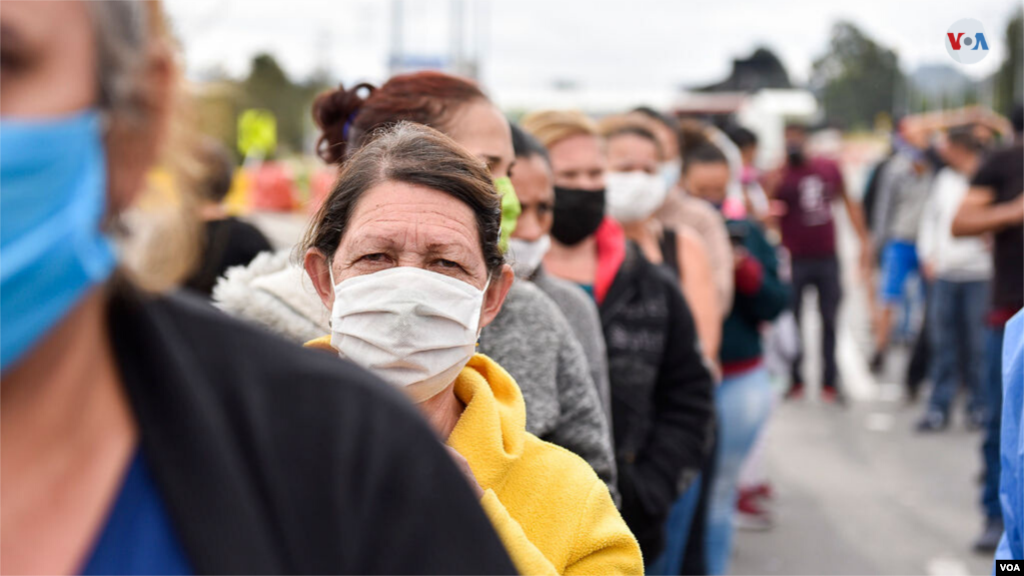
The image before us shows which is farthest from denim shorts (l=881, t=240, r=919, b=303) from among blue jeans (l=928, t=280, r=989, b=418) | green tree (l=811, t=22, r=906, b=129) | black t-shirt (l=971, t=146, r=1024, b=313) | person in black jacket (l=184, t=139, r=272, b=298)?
green tree (l=811, t=22, r=906, b=129)

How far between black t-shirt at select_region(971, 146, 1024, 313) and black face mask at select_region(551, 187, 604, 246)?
341cm

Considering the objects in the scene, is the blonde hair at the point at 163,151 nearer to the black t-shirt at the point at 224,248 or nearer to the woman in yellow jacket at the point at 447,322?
the woman in yellow jacket at the point at 447,322

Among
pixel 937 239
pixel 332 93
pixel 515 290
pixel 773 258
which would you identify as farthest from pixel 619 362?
pixel 937 239

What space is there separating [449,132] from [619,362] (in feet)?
3.81

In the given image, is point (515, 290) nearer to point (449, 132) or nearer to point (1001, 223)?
point (449, 132)

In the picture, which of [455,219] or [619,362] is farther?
[619,362]

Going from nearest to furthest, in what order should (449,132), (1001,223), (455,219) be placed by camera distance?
(455,219) < (449,132) < (1001,223)

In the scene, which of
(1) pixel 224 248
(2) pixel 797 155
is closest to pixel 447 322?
(1) pixel 224 248

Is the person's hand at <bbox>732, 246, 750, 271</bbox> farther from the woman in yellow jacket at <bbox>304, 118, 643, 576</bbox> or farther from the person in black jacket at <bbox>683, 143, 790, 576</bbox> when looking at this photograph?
the woman in yellow jacket at <bbox>304, 118, 643, 576</bbox>

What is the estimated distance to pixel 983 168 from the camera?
679 cm

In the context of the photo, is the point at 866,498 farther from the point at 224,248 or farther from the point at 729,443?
the point at 224,248

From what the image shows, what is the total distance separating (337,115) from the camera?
2.93 m

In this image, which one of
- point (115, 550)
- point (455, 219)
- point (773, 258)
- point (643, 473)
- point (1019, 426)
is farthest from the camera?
point (773, 258)

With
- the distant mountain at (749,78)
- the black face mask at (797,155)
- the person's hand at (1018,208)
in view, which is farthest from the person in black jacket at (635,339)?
the distant mountain at (749,78)
